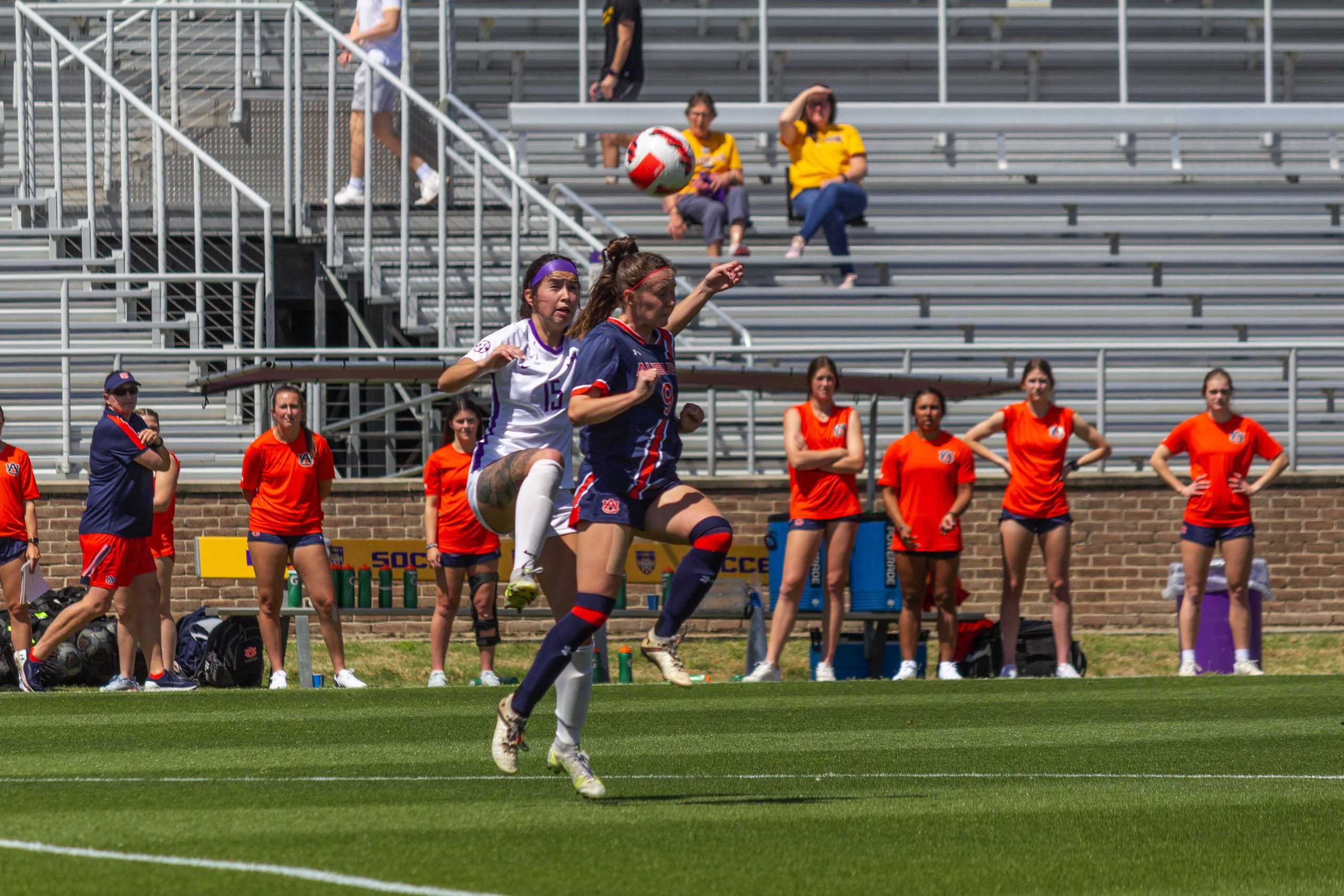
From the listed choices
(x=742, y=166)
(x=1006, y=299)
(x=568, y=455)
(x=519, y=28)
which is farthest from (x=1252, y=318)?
(x=568, y=455)

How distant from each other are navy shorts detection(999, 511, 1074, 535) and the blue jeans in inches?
248

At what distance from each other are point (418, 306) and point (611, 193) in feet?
10.8

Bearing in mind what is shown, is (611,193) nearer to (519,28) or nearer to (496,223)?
(496,223)

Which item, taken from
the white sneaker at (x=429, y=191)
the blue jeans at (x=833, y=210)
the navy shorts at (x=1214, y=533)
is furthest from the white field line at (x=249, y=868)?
the blue jeans at (x=833, y=210)

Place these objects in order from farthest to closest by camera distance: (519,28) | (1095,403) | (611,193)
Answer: (519,28)
(611,193)
(1095,403)

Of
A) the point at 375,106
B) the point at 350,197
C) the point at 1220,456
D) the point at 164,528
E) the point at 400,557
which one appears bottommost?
the point at 400,557

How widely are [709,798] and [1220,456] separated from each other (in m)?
8.06

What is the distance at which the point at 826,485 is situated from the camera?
1388 cm

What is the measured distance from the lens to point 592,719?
1054 cm

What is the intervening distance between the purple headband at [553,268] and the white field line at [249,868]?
113 inches

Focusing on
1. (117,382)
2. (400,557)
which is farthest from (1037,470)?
(117,382)

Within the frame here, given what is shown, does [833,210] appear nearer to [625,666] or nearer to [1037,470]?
[1037,470]

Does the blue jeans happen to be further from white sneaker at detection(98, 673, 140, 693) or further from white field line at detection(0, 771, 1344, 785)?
white field line at detection(0, 771, 1344, 785)

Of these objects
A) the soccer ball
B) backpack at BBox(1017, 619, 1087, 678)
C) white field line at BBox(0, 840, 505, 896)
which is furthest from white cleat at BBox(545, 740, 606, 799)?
backpack at BBox(1017, 619, 1087, 678)
